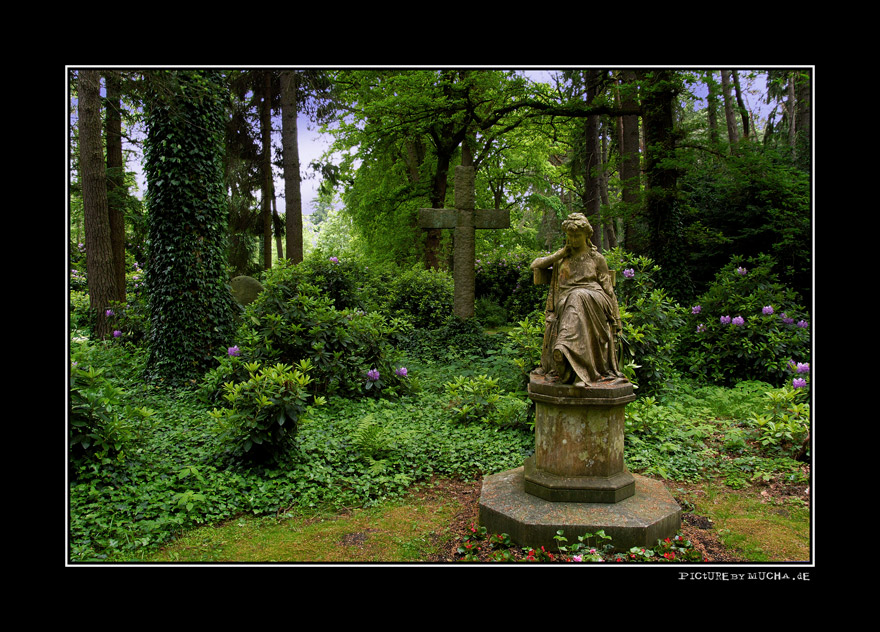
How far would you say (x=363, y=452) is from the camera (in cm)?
500

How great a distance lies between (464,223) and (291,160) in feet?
17.9

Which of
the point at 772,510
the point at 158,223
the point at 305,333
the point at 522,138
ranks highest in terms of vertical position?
the point at 522,138

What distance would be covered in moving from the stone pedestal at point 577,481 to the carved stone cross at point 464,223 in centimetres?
637

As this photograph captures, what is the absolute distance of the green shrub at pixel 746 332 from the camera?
7.43m

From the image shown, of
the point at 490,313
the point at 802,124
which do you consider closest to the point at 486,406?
the point at 490,313

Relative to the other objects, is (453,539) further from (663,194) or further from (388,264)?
(388,264)

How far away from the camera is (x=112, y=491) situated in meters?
3.92

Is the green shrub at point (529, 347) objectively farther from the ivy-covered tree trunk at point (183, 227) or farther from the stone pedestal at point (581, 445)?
the ivy-covered tree trunk at point (183, 227)

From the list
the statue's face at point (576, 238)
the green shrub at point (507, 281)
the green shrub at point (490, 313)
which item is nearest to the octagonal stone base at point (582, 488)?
the statue's face at point (576, 238)

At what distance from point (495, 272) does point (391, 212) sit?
4396 mm

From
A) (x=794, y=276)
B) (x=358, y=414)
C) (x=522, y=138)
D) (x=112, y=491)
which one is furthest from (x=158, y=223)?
(x=522, y=138)

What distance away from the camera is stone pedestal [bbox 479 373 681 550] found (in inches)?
139

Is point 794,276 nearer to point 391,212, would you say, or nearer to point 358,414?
point 358,414

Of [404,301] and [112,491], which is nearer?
[112,491]
